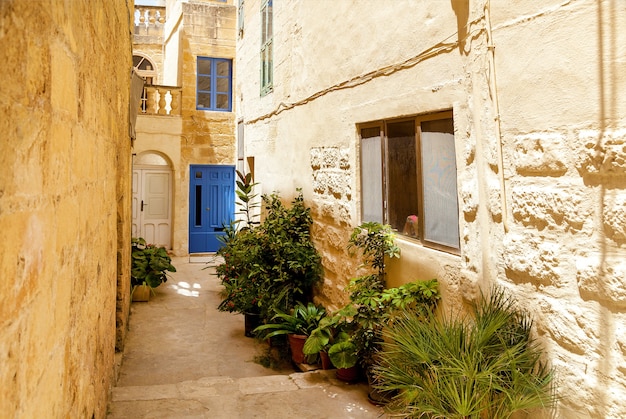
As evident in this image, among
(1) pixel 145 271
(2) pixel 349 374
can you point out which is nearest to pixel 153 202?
(1) pixel 145 271

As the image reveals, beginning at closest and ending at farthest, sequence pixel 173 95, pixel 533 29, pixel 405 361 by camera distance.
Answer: pixel 533 29 → pixel 405 361 → pixel 173 95

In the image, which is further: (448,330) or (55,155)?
(448,330)

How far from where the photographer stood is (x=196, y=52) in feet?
36.0

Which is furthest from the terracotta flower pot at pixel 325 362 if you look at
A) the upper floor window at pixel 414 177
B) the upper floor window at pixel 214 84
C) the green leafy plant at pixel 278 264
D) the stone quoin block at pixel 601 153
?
the upper floor window at pixel 214 84

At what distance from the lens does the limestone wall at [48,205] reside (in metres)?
0.90

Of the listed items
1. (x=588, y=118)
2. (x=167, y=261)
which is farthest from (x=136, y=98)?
(x=588, y=118)

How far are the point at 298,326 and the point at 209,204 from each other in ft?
23.6

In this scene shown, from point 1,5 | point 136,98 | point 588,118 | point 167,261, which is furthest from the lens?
point 167,261

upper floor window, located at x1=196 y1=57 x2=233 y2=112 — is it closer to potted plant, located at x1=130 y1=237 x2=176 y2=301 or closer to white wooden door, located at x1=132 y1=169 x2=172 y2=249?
white wooden door, located at x1=132 y1=169 x2=172 y2=249

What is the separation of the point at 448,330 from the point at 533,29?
4.75 ft

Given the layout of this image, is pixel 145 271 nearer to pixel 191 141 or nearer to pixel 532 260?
pixel 191 141

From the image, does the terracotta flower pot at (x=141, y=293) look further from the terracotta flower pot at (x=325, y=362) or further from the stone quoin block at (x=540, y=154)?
the stone quoin block at (x=540, y=154)

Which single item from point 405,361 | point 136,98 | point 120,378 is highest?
point 136,98

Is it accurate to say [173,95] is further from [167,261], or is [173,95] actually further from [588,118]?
[588,118]
